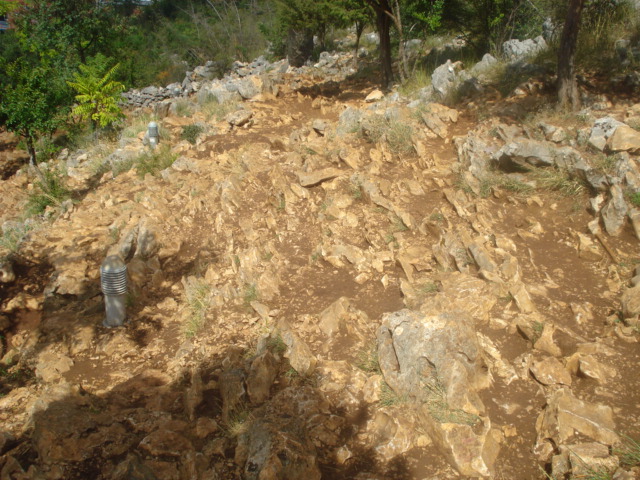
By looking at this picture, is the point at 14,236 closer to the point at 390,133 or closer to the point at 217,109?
the point at 217,109

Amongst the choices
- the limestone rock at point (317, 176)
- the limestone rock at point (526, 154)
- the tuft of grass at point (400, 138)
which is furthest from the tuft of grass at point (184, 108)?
the limestone rock at point (526, 154)

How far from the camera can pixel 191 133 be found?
860 centimetres

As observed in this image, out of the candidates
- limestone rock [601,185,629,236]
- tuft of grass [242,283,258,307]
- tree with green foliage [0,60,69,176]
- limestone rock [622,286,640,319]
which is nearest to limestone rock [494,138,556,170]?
limestone rock [601,185,629,236]

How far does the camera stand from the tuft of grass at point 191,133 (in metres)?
8.51

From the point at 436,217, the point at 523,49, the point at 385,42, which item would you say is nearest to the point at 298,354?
the point at 436,217

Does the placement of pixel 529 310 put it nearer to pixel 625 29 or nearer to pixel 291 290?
pixel 291 290

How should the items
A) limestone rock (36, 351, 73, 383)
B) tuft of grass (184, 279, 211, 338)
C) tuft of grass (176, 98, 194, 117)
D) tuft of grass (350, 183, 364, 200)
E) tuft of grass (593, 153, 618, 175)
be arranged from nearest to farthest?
limestone rock (36, 351, 73, 383) < tuft of grass (184, 279, 211, 338) < tuft of grass (593, 153, 618, 175) < tuft of grass (350, 183, 364, 200) < tuft of grass (176, 98, 194, 117)

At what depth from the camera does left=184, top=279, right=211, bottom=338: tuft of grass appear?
433 cm

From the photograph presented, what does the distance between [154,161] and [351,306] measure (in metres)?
5.24

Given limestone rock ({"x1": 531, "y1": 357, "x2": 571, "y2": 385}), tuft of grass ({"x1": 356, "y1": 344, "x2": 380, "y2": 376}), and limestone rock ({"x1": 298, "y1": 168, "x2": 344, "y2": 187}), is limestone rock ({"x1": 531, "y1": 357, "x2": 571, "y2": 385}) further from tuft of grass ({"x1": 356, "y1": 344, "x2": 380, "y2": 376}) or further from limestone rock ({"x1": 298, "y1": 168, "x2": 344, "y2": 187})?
limestone rock ({"x1": 298, "y1": 168, "x2": 344, "y2": 187})

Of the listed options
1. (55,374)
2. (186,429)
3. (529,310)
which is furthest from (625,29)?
(55,374)

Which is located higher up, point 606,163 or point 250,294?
point 606,163

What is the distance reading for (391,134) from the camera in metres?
6.73

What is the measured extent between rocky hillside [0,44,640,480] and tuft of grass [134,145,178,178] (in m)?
0.04
